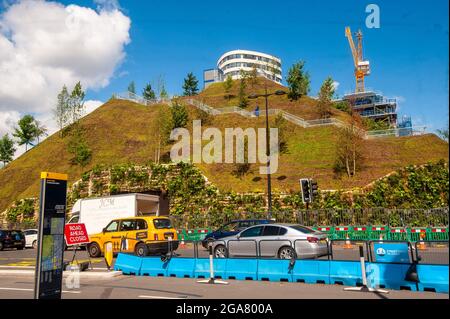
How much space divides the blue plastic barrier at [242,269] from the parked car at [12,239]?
21234 millimetres

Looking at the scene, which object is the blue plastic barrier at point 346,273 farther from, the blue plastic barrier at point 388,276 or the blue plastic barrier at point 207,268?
the blue plastic barrier at point 207,268

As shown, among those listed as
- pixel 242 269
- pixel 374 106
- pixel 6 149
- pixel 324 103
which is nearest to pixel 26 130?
pixel 6 149

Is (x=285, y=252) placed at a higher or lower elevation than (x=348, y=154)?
lower

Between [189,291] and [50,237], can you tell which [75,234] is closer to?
[189,291]

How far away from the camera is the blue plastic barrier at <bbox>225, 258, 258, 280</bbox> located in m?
11.3

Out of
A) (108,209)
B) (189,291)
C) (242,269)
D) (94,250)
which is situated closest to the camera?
(189,291)

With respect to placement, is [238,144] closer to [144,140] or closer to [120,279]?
[144,140]

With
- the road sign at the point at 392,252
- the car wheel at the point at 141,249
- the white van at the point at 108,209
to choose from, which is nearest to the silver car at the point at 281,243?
the road sign at the point at 392,252

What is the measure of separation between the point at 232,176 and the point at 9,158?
43.5 m

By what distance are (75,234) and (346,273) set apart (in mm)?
9049

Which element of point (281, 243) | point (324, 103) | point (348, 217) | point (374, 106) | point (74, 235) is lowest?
point (281, 243)

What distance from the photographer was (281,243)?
13.2 meters

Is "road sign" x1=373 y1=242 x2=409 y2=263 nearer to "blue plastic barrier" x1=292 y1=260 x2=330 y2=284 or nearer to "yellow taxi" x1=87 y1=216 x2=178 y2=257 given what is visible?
"blue plastic barrier" x1=292 y1=260 x2=330 y2=284
